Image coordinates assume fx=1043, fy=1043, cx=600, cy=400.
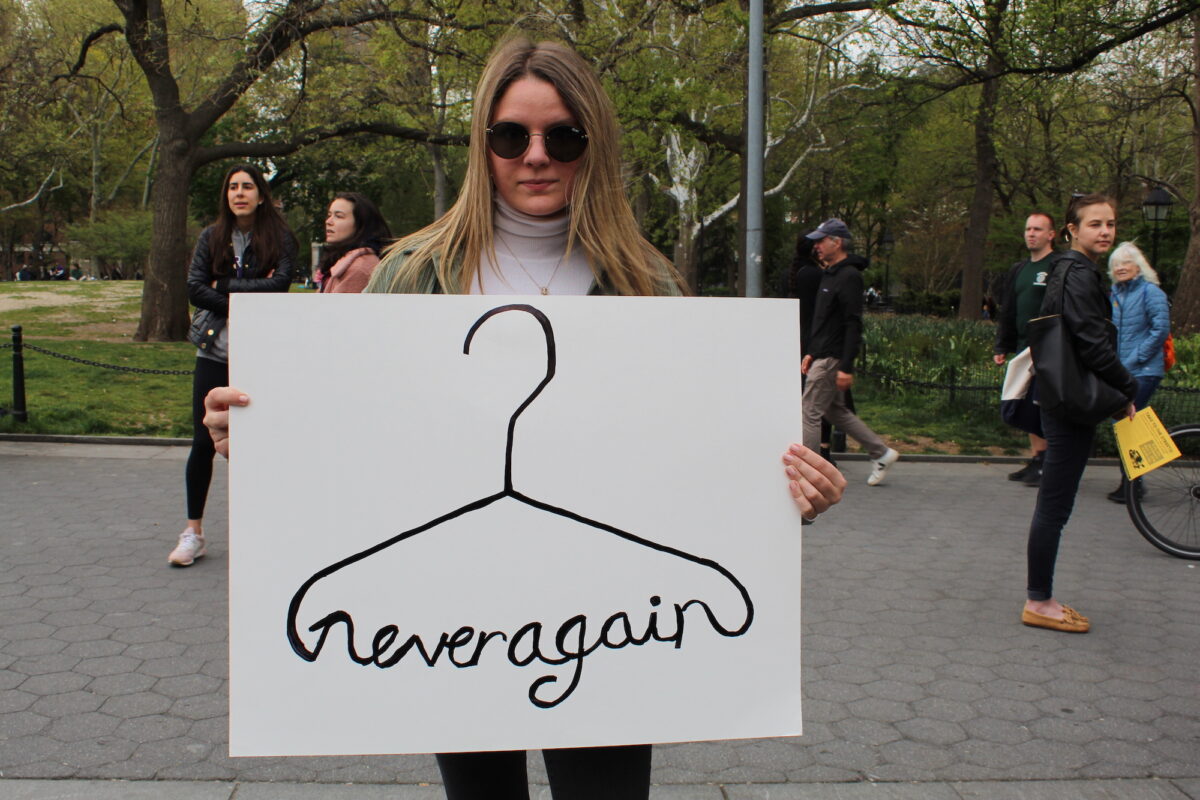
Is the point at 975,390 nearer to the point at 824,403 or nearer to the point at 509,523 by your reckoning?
the point at 824,403

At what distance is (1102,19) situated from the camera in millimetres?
13680

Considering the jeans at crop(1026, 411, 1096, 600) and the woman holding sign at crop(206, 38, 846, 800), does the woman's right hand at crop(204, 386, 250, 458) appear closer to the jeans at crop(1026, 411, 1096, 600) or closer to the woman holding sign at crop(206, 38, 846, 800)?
the woman holding sign at crop(206, 38, 846, 800)

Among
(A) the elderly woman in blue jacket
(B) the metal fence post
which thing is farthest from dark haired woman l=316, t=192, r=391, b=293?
(B) the metal fence post

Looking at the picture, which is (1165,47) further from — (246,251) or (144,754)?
(144,754)

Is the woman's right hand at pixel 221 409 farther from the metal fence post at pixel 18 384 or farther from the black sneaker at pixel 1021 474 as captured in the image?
the metal fence post at pixel 18 384

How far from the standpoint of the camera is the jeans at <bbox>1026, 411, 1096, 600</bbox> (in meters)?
4.55

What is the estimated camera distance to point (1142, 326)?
7430 millimetres

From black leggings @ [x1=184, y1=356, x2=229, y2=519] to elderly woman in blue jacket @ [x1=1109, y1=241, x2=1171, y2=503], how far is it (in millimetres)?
5937

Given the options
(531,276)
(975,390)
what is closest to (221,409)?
(531,276)

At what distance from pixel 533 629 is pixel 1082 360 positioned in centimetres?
360

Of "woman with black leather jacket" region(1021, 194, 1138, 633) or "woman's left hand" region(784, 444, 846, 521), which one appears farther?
"woman with black leather jacket" region(1021, 194, 1138, 633)

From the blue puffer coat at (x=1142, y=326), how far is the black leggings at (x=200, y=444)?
5946 millimetres

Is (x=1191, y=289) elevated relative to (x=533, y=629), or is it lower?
elevated

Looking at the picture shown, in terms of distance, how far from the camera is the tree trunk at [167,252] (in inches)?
717
